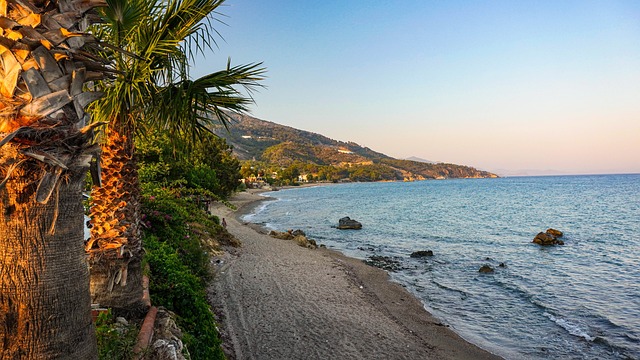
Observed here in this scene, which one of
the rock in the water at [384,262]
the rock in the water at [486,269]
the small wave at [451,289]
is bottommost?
the rock in the water at [384,262]

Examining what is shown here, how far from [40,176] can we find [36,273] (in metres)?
0.65

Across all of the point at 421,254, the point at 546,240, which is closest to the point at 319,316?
the point at 421,254

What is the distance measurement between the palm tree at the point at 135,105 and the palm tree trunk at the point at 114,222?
13mm

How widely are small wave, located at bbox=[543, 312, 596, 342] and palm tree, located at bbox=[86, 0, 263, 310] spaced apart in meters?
13.5

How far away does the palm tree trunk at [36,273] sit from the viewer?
2545 millimetres

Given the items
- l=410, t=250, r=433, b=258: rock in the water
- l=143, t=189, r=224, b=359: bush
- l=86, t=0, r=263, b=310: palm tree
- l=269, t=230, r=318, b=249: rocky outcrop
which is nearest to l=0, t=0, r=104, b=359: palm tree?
l=86, t=0, r=263, b=310: palm tree

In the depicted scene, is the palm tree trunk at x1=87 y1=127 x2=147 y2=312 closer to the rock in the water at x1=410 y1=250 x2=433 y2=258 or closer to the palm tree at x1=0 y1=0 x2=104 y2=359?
the palm tree at x1=0 y1=0 x2=104 y2=359

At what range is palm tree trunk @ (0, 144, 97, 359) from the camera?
2545 millimetres

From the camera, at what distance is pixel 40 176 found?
8.45ft

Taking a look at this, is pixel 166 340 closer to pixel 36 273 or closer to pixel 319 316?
pixel 36 273

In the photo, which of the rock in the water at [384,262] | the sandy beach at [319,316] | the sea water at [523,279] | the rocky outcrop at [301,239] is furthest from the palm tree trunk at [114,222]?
the rocky outcrop at [301,239]

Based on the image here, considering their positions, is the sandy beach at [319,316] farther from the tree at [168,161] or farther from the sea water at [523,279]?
the tree at [168,161]

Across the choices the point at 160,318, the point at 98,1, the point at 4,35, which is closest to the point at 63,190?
the point at 4,35

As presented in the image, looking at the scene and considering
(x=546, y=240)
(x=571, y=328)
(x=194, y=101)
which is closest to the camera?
(x=194, y=101)
